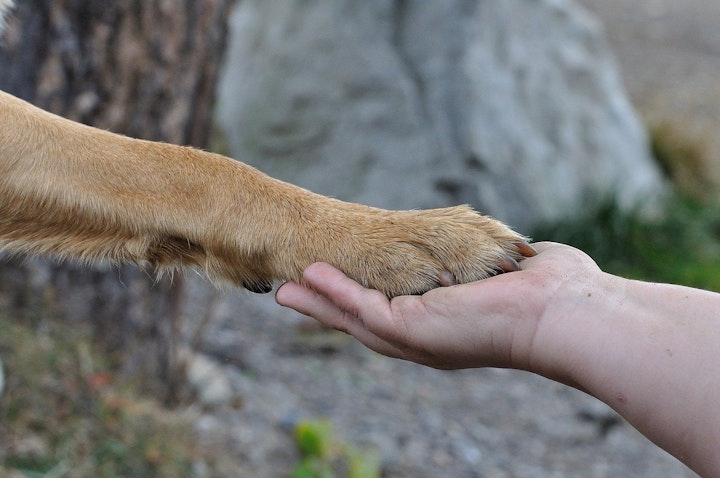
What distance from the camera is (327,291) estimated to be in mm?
2424

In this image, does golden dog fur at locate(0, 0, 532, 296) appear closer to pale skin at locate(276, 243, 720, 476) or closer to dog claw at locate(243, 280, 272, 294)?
dog claw at locate(243, 280, 272, 294)

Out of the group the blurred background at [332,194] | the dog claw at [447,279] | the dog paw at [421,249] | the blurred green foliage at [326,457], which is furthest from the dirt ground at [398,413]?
the dog claw at [447,279]

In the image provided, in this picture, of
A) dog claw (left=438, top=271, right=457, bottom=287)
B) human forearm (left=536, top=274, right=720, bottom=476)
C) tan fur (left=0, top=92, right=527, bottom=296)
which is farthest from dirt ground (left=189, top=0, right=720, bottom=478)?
human forearm (left=536, top=274, right=720, bottom=476)

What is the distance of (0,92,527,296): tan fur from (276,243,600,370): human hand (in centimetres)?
32

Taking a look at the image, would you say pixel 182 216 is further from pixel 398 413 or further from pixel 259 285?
pixel 398 413

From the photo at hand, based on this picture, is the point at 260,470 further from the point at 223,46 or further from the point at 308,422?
the point at 223,46

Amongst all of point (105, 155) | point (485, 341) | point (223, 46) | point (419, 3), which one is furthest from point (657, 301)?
point (419, 3)

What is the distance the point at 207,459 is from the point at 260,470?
0.28 meters

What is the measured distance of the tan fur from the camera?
2730mm

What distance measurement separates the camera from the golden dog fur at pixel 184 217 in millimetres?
2723

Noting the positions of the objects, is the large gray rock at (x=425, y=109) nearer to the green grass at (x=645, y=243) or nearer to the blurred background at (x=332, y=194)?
the blurred background at (x=332, y=194)

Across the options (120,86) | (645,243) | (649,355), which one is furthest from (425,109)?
(649,355)

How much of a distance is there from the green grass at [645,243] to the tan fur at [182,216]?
533cm

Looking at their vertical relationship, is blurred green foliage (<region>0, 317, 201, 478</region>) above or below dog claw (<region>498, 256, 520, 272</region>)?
below
